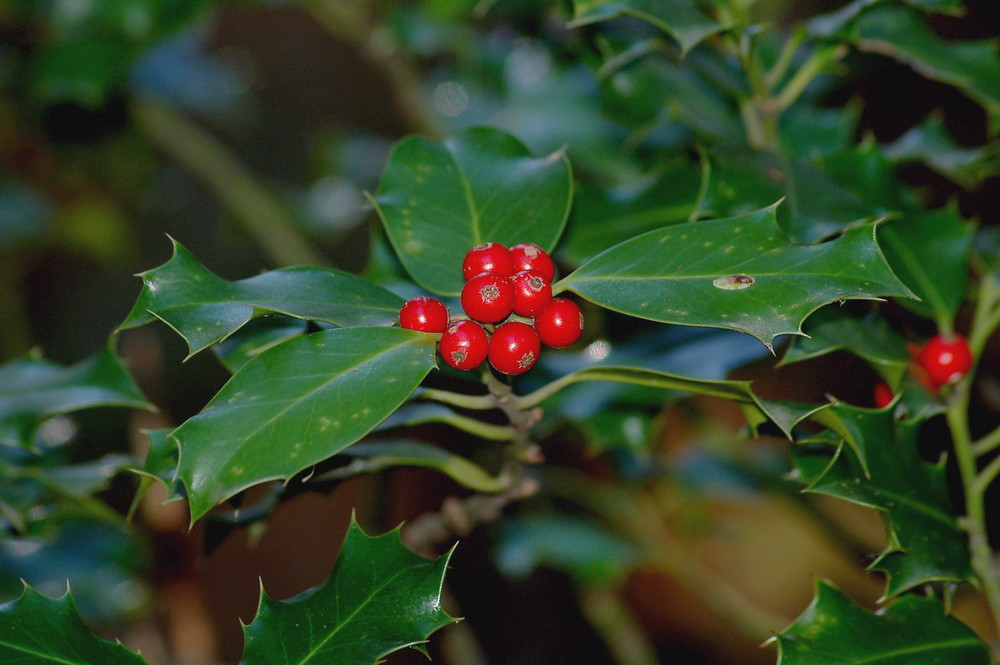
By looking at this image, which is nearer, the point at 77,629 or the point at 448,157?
the point at 77,629

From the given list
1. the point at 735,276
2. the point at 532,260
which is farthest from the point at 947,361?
the point at 532,260

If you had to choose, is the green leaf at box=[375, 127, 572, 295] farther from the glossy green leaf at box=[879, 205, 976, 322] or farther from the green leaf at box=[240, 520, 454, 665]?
the glossy green leaf at box=[879, 205, 976, 322]

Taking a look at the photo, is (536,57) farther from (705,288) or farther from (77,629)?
(77,629)

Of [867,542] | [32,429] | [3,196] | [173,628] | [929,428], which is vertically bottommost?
[173,628]

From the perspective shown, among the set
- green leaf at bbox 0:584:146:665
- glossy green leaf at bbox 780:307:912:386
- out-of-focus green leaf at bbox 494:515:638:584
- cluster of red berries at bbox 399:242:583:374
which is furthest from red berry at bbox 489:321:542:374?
out-of-focus green leaf at bbox 494:515:638:584

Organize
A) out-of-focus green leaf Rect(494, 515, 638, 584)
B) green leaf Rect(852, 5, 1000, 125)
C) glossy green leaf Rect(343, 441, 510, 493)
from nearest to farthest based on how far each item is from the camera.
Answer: glossy green leaf Rect(343, 441, 510, 493)
green leaf Rect(852, 5, 1000, 125)
out-of-focus green leaf Rect(494, 515, 638, 584)

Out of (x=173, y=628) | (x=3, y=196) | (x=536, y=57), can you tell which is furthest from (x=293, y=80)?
(x=173, y=628)

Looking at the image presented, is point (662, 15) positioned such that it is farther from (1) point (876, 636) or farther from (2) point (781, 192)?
(1) point (876, 636)
